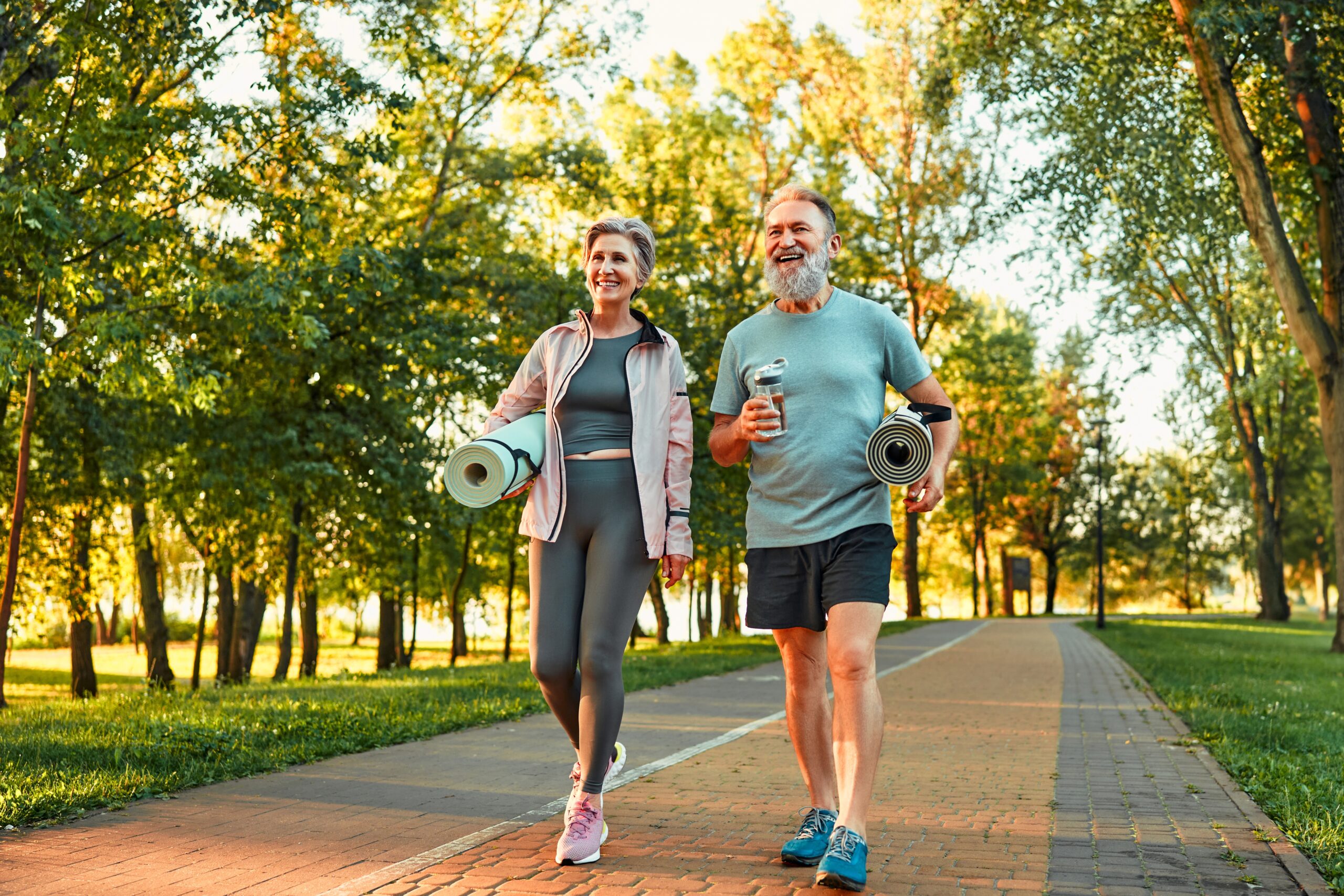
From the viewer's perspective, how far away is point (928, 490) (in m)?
4.14

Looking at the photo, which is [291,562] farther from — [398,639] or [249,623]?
[398,639]

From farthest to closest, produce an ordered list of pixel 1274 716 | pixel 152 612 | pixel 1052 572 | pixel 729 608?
1. pixel 1052 572
2. pixel 729 608
3. pixel 152 612
4. pixel 1274 716

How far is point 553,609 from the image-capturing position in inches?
179

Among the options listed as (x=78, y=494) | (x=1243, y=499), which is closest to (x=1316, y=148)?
(x=78, y=494)

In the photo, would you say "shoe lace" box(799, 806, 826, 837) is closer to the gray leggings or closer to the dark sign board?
the gray leggings

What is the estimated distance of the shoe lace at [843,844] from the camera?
3916 millimetres

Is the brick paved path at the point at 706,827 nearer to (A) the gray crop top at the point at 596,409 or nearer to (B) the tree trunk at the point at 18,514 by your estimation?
(A) the gray crop top at the point at 596,409

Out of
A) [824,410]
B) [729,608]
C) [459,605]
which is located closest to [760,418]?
[824,410]

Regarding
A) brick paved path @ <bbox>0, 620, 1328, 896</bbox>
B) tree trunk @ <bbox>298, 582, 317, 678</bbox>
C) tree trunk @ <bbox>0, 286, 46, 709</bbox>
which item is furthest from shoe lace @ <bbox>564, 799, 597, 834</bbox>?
tree trunk @ <bbox>298, 582, 317, 678</bbox>

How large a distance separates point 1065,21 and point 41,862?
16210 mm

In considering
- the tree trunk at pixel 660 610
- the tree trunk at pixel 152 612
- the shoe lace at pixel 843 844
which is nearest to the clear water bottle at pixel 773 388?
the shoe lace at pixel 843 844

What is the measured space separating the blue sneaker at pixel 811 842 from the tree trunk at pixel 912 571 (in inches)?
1263

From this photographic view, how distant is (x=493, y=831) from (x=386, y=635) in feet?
81.0

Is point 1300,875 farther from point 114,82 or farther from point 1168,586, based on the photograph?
point 1168,586
